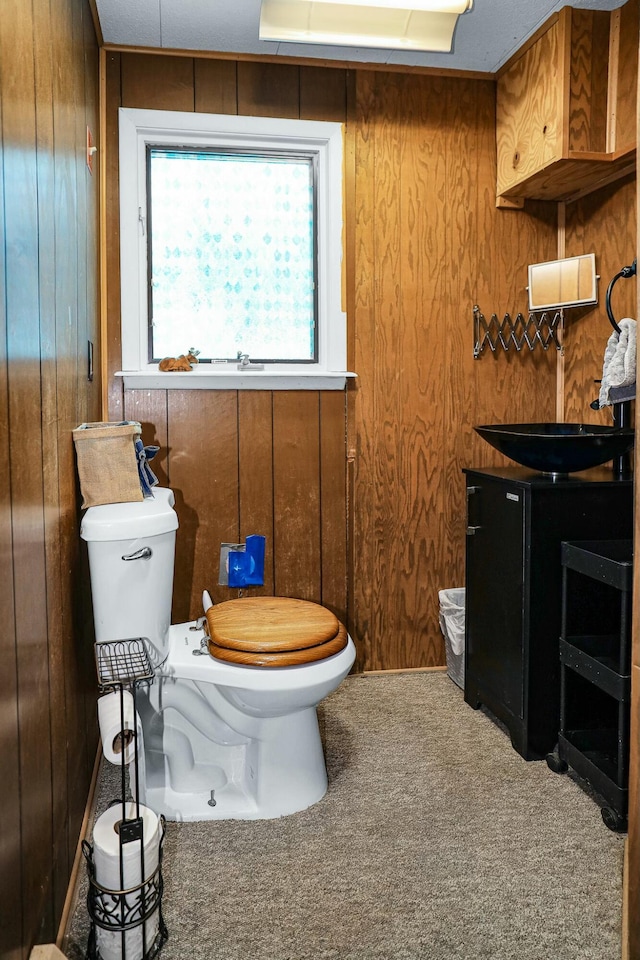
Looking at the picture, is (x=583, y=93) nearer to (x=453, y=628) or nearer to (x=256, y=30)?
(x=256, y=30)

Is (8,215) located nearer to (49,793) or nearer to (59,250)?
(59,250)

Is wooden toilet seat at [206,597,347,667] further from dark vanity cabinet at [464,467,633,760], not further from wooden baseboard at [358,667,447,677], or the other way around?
wooden baseboard at [358,667,447,677]

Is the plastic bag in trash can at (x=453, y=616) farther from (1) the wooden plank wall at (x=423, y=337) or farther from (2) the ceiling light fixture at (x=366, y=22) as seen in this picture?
(2) the ceiling light fixture at (x=366, y=22)

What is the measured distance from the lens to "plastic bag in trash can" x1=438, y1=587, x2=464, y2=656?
2.82 m

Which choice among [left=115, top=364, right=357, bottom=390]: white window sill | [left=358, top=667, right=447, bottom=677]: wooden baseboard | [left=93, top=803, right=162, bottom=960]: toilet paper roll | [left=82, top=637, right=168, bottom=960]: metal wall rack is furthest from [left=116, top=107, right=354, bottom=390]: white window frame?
[left=93, top=803, right=162, bottom=960]: toilet paper roll

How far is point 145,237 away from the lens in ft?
8.95

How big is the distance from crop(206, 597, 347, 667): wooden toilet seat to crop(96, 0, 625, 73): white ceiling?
1.87 m

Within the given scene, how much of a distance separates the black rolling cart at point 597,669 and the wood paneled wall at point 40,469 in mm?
1328

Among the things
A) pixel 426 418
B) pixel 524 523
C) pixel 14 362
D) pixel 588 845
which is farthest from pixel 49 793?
pixel 426 418

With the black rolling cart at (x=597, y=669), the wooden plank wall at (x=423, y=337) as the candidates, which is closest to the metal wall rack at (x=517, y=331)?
the wooden plank wall at (x=423, y=337)

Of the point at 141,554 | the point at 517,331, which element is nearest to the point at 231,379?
the point at 141,554

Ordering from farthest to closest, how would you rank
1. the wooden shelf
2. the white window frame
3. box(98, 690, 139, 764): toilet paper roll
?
the white window frame
the wooden shelf
box(98, 690, 139, 764): toilet paper roll

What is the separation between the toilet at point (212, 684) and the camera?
6.18 ft

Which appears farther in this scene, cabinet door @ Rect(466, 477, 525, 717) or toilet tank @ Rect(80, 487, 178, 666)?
cabinet door @ Rect(466, 477, 525, 717)
